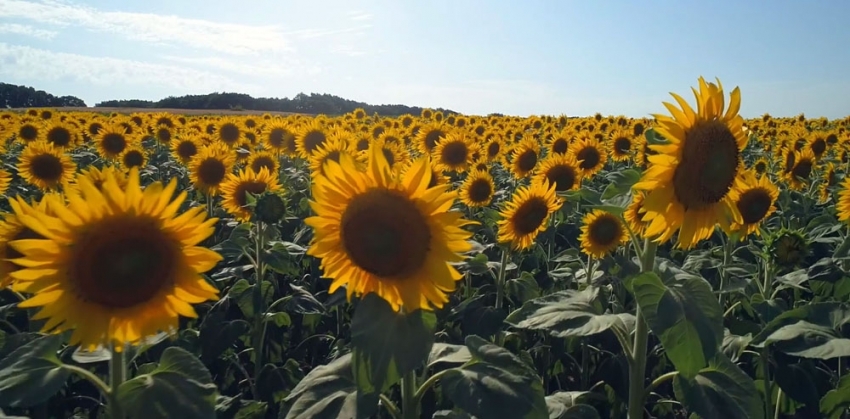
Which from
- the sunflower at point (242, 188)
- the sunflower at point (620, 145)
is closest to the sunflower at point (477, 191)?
the sunflower at point (242, 188)

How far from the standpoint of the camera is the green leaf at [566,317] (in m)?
2.47

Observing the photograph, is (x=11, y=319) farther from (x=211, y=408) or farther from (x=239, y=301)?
(x=211, y=408)

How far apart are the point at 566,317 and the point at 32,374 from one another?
1925 millimetres

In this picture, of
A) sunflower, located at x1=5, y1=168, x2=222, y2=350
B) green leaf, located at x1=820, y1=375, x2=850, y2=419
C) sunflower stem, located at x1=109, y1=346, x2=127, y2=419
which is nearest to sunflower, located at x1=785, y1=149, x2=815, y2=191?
green leaf, located at x1=820, y1=375, x2=850, y2=419

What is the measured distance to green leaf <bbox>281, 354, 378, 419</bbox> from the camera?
6.93 feet

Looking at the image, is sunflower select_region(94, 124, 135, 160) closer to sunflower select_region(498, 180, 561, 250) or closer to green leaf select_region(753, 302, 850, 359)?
sunflower select_region(498, 180, 561, 250)

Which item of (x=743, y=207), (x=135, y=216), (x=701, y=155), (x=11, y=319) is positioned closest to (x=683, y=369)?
(x=701, y=155)

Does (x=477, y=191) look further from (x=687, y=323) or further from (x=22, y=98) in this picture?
(x=22, y=98)

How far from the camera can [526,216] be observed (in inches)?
193

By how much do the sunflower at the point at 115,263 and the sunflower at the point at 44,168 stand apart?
6.38m

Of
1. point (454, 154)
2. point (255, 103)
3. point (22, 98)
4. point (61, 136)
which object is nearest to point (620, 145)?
point (454, 154)

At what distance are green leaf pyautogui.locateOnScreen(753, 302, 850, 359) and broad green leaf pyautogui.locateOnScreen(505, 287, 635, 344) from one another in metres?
0.60

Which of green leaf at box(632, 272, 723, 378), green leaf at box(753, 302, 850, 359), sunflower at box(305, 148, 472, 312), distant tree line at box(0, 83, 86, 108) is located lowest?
distant tree line at box(0, 83, 86, 108)

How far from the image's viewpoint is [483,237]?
22.0 ft
